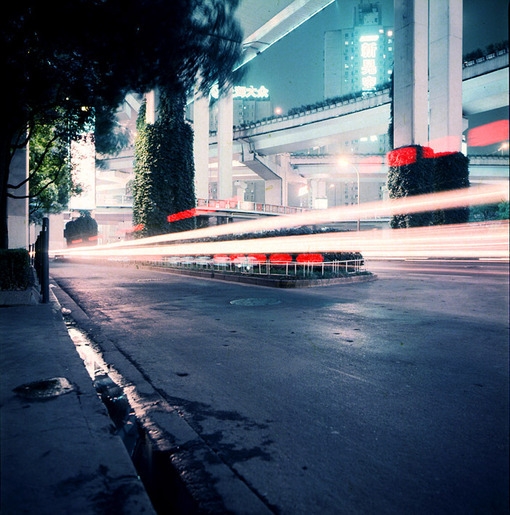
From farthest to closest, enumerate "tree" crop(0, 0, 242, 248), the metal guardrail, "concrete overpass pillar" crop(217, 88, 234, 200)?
"concrete overpass pillar" crop(217, 88, 234, 200) → the metal guardrail → "tree" crop(0, 0, 242, 248)

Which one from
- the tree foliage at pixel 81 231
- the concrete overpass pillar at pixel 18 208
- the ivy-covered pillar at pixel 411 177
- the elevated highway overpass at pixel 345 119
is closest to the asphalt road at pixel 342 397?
the concrete overpass pillar at pixel 18 208

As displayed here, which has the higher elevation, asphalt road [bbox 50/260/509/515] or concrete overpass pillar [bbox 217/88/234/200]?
concrete overpass pillar [bbox 217/88/234/200]

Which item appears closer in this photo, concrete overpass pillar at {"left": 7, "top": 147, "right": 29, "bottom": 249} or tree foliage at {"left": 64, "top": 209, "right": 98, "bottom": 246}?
concrete overpass pillar at {"left": 7, "top": 147, "right": 29, "bottom": 249}

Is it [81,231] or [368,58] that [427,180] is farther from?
[368,58]

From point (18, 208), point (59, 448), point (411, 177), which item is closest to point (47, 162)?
point (18, 208)

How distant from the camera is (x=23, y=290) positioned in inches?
390

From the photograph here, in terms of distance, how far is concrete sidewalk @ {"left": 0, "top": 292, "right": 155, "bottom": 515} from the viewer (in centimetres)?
221

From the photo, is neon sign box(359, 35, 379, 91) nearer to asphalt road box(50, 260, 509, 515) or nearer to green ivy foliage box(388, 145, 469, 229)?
green ivy foliage box(388, 145, 469, 229)

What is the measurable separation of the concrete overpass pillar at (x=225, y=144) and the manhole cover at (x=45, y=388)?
58.5m

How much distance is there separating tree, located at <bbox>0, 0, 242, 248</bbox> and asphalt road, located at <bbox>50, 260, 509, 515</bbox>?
6611mm

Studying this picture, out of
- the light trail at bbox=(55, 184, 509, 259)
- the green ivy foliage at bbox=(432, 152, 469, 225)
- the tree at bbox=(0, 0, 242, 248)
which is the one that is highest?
the green ivy foliage at bbox=(432, 152, 469, 225)

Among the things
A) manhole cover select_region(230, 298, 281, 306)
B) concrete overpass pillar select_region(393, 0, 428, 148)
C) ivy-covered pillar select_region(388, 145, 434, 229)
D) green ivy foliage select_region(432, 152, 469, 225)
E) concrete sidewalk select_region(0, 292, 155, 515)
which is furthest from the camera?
green ivy foliage select_region(432, 152, 469, 225)

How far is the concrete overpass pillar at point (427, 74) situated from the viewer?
120 ft

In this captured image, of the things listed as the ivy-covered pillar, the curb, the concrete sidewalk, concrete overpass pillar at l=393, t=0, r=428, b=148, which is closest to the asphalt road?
the curb
